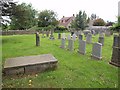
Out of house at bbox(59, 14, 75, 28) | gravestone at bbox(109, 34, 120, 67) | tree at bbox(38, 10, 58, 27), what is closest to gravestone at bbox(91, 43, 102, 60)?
gravestone at bbox(109, 34, 120, 67)

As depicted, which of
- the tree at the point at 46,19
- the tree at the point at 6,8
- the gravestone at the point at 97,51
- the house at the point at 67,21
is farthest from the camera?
the house at the point at 67,21

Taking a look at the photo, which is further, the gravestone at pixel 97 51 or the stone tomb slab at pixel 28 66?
the gravestone at pixel 97 51

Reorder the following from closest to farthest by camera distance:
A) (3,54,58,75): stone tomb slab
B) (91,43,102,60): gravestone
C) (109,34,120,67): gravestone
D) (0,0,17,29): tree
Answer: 1. (3,54,58,75): stone tomb slab
2. (109,34,120,67): gravestone
3. (91,43,102,60): gravestone
4. (0,0,17,29): tree

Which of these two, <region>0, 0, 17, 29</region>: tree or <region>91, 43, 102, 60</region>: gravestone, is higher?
<region>0, 0, 17, 29</region>: tree

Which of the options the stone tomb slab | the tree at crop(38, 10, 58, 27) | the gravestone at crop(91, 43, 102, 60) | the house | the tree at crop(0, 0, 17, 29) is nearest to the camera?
the stone tomb slab

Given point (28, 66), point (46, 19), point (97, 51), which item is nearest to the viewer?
point (28, 66)

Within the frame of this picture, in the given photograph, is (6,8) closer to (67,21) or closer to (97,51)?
(97,51)

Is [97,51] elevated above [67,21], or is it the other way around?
[67,21]

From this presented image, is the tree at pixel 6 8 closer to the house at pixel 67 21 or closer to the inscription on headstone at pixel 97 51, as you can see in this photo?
the inscription on headstone at pixel 97 51

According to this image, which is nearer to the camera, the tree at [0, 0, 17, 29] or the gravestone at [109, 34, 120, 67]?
the gravestone at [109, 34, 120, 67]

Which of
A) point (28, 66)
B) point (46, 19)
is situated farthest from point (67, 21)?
point (28, 66)

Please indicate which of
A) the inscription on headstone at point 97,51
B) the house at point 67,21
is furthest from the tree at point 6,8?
the house at point 67,21

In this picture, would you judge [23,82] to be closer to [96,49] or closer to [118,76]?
[118,76]

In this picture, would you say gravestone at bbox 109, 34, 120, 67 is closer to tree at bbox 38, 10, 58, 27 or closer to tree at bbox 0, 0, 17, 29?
tree at bbox 0, 0, 17, 29
